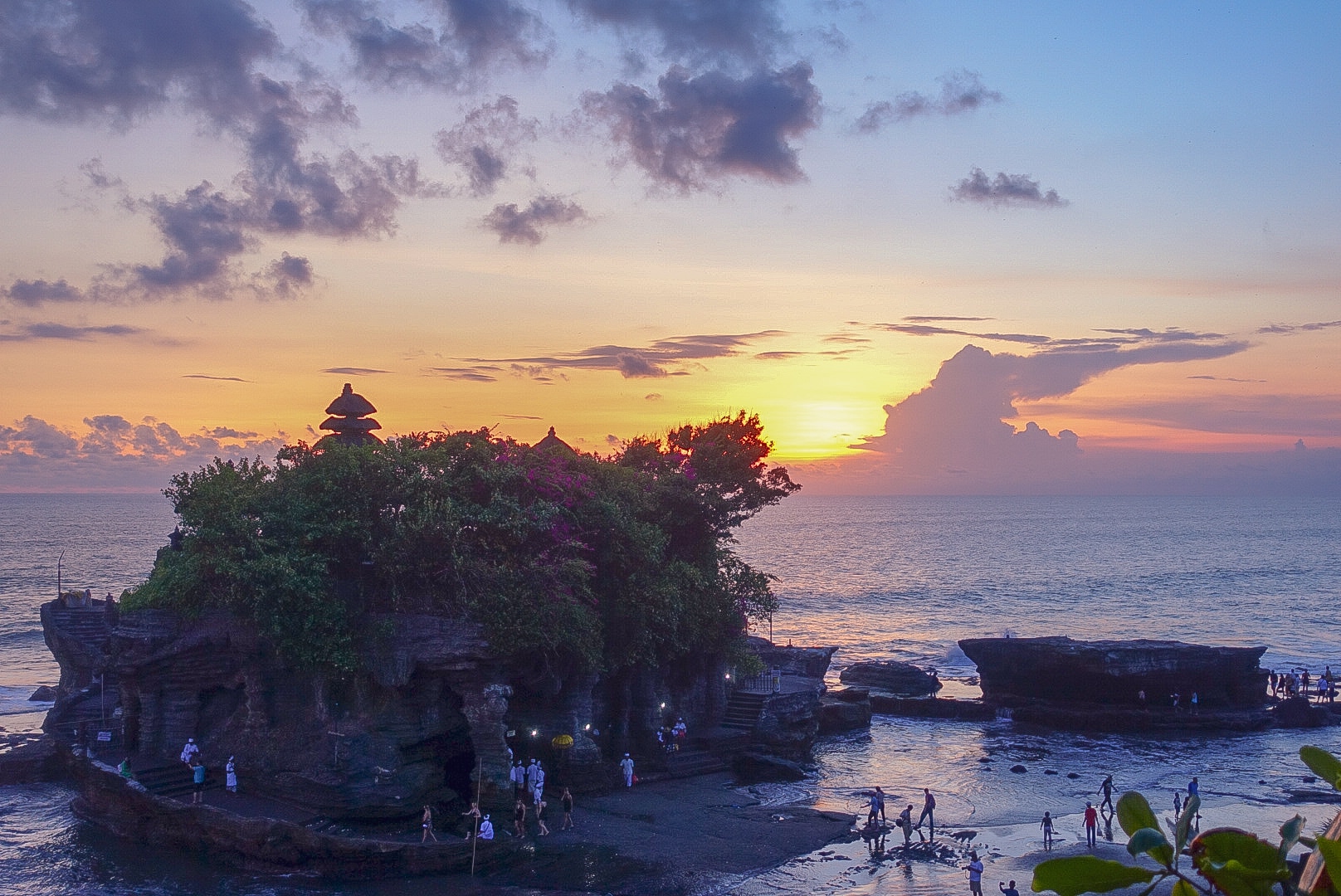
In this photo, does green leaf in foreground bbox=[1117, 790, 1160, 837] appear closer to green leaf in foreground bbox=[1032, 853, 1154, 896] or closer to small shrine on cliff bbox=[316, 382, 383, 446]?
green leaf in foreground bbox=[1032, 853, 1154, 896]

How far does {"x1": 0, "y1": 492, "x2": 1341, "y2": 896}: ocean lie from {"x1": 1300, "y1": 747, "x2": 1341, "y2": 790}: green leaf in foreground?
22.3 meters

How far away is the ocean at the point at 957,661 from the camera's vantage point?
84.7 feet

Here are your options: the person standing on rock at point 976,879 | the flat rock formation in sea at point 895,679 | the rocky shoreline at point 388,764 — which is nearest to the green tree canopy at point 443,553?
the rocky shoreline at point 388,764

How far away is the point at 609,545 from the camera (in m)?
32.5

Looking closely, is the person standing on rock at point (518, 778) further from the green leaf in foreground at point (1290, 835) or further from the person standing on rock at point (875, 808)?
the green leaf in foreground at point (1290, 835)

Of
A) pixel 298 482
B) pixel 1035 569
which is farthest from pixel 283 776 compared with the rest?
pixel 1035 569

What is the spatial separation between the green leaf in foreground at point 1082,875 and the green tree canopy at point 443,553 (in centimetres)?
2545

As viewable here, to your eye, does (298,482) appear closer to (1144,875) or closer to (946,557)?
(1144,875)

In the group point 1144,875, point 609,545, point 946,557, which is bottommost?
point 946,557

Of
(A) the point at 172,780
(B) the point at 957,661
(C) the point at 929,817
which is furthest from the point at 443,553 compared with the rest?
(B) the point at 957,661

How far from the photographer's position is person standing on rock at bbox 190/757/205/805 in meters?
27.4

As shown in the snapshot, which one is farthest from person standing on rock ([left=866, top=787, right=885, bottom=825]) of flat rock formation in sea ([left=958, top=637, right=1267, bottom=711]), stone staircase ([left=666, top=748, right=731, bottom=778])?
flat rock formation in sea ([left=958, top=637, right=1267, bottom=711])

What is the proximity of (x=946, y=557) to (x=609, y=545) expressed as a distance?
118 m

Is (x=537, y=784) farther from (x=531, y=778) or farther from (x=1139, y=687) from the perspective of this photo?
(x=1139, y=687)
